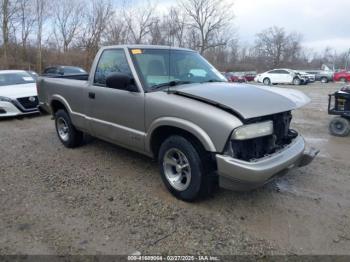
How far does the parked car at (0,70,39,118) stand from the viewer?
8758mm


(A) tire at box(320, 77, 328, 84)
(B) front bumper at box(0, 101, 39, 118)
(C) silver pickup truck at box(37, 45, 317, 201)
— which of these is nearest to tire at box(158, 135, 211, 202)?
(C) silver pickup truck at box(37, 45, 317, 201)

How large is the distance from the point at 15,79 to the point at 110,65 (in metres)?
7.44

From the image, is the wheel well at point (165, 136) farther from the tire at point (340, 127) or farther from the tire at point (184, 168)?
the tire at point (340, 127)

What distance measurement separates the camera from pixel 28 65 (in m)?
29.8

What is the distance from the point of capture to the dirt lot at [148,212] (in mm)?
2871

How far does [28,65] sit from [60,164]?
28.9 metres

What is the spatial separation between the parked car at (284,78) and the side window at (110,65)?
2799 cm

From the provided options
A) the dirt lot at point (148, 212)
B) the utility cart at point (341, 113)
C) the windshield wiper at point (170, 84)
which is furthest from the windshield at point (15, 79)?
the utility cart at point (341, 113)

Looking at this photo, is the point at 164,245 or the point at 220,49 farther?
the point at 220,49

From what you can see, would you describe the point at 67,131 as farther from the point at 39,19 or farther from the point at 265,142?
the point at 39,19

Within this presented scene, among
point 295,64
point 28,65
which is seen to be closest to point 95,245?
point 28,65

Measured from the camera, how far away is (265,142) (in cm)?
340

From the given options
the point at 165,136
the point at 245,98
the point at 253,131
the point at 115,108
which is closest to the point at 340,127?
the point at 245,98

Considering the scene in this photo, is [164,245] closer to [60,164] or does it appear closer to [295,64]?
[60,164]
